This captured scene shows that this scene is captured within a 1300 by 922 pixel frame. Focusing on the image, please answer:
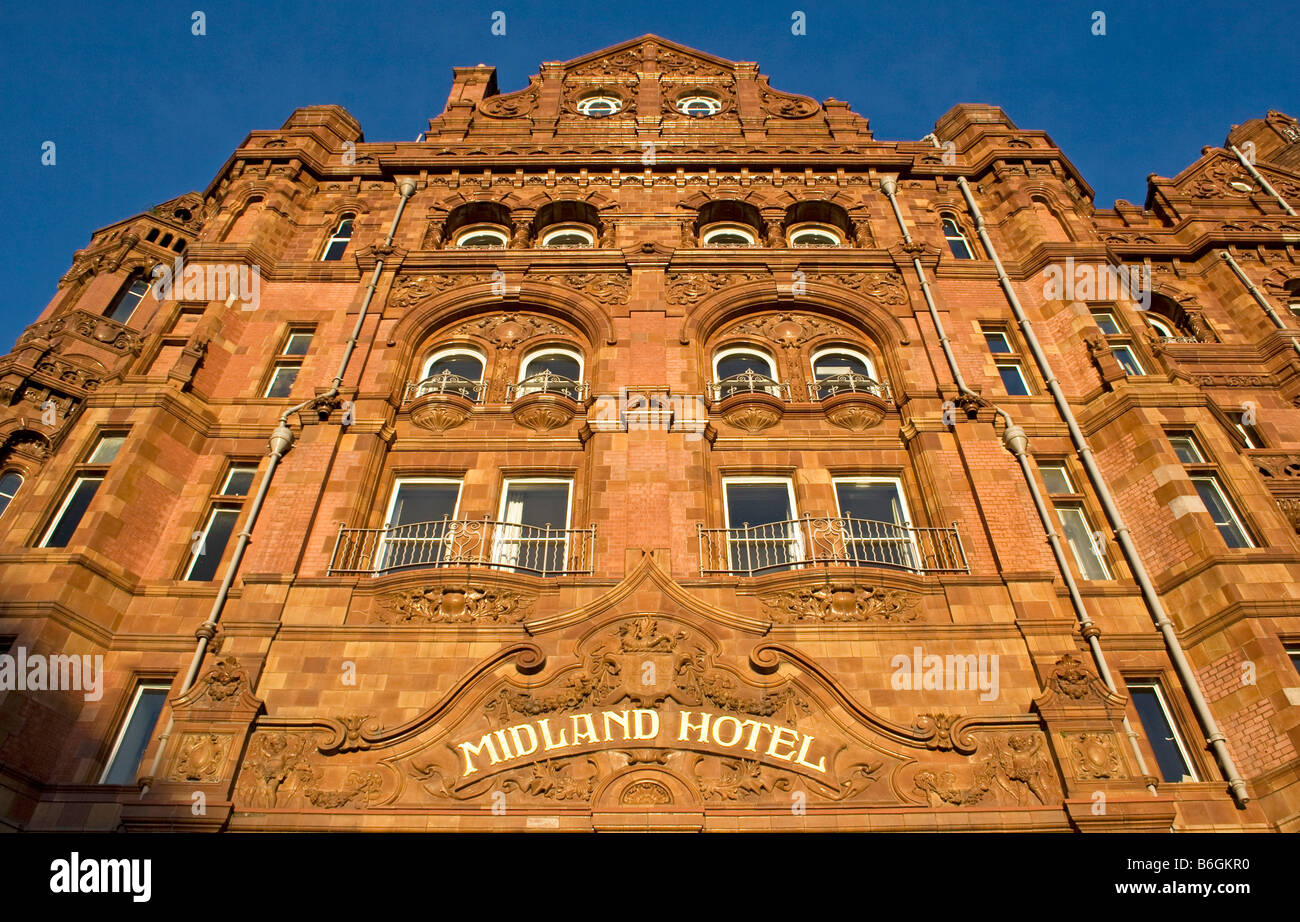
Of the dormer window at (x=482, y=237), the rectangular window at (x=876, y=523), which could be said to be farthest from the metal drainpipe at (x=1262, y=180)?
the dormer window at (x=482, y=237)

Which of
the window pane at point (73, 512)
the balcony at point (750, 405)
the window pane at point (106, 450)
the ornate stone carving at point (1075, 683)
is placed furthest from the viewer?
the balcony at point (750, 405)

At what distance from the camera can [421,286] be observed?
2356 cm

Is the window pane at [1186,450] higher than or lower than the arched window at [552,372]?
lower

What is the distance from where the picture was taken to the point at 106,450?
18.6 meters

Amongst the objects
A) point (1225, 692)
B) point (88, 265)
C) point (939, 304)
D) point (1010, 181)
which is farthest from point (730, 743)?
point (88, 265)

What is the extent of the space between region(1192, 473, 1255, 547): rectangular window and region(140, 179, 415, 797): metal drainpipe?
18037 mm

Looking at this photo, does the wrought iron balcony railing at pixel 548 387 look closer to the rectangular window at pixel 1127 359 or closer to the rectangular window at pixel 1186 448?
the rectangular window at pixel 1127 359

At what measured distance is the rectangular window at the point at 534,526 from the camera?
1715 cm

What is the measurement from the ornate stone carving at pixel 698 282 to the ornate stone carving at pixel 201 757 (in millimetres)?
14089

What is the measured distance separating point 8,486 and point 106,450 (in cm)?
492

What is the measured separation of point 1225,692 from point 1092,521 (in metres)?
4.20
